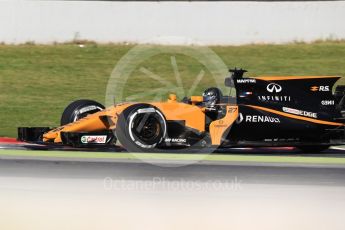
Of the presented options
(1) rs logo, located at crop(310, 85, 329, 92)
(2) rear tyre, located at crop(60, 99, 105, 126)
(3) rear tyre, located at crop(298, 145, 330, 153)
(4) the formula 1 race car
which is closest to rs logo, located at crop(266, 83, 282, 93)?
(4) the formula 1 race car

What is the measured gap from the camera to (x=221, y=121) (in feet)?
36.3

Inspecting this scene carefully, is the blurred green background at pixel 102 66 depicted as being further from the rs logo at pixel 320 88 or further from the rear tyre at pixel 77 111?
the rs logo at pixel 320 88

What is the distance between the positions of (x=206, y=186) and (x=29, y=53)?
14.7 m

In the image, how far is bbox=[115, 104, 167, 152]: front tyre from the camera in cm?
1038

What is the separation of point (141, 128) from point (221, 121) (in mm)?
1359

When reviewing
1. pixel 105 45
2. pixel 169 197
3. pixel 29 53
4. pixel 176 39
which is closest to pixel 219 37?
pixel 176 39

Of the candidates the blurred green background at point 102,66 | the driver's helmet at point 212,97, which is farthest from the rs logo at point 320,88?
the blurred green background at point 102,66

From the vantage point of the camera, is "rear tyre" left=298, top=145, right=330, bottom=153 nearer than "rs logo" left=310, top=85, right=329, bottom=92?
No

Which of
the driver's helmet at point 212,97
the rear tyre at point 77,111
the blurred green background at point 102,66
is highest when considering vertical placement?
the blurred green background at point 102,66

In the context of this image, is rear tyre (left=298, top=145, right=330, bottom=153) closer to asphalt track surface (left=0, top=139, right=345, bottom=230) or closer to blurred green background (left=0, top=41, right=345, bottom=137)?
asphalt track surface (left=0, top=139, right=345, bottom=230)

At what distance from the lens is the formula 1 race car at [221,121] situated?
10562 millimetres

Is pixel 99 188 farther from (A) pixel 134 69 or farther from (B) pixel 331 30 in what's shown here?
(B) pixel 331 30

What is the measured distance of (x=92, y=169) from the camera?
8992mm

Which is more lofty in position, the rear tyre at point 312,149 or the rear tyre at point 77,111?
the rear tyre at point 77,111
